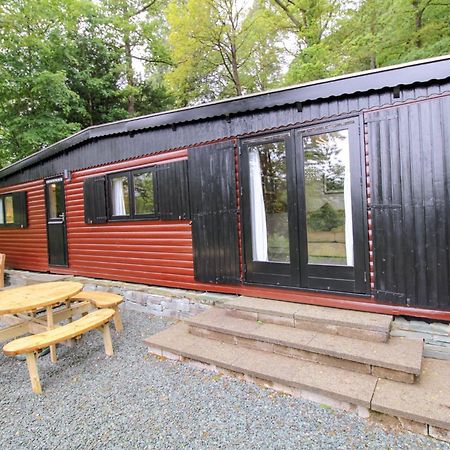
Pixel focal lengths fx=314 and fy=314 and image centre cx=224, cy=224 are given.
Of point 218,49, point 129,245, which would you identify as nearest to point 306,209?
point 129,245

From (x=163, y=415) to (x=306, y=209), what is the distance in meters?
2.32

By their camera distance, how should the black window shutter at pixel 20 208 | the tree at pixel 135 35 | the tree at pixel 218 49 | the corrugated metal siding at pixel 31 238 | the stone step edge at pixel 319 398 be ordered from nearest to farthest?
the stone step edge at pixel 319 398, the corrugated metal siding at pixel 31 238, the black window shutter at pixel 20 208, the tree at pixel 218 49, the tree at pixel 135 35

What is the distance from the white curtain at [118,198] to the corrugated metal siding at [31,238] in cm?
242

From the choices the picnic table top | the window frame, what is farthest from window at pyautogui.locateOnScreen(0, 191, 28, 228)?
the picnic table top

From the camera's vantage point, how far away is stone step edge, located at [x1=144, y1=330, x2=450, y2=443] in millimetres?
1934

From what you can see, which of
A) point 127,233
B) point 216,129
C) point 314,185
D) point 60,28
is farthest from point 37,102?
point 314,185

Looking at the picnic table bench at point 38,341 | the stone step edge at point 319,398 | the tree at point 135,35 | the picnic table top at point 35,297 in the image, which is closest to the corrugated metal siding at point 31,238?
the picnic table top at point 35,297

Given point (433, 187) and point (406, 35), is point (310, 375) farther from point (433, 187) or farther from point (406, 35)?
point (406, 35)

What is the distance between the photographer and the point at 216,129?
13.3 feet

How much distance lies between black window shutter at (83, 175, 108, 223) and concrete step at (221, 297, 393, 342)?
3.00 metres

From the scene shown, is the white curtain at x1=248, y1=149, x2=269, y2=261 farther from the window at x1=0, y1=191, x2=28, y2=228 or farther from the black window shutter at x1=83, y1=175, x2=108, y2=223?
the window at x1=0, y1=191, x2=28, y2=228

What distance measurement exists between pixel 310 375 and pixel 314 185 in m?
1.86

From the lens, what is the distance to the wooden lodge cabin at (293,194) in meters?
2.78

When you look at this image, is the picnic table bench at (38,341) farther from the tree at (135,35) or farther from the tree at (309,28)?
the tree at (135,35)
